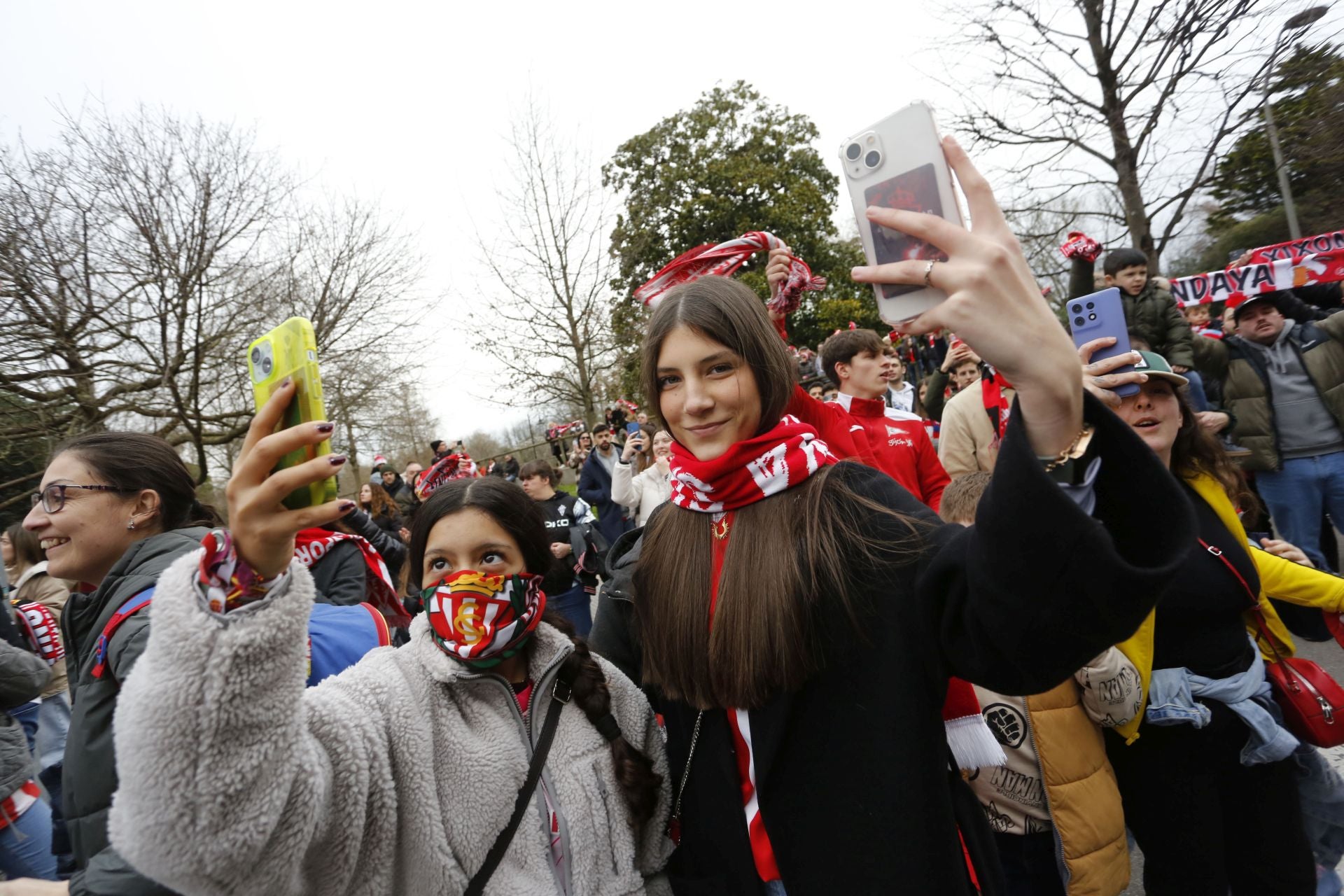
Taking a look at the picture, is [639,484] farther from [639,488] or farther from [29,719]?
[29,719]

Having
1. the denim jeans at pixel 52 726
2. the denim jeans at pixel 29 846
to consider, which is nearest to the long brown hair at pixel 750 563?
the denim jeans at pixel 29 846

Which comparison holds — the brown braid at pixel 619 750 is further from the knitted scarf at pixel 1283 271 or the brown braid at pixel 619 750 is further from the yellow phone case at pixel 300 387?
the knitted scarf at pixel 1283 271

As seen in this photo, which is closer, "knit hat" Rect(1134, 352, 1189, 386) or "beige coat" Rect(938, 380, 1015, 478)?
"knit hat" Rect(1134, 352, 1189, 386)

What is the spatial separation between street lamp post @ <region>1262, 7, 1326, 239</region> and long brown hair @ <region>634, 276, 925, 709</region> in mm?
11138

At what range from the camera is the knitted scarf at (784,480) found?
1.50 meters

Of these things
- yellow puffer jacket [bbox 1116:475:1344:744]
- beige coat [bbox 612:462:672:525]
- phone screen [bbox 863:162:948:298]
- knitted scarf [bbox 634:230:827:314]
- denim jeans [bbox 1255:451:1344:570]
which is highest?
knitted scarf [bbox 634:230:827:314]

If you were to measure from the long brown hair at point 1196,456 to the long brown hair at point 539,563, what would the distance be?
2.05 metres

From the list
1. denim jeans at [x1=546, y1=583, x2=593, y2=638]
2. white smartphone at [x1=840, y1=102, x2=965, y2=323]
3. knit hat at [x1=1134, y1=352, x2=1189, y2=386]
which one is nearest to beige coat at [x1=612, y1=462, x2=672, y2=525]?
denim jeans at [x1=546, y1=583, x2=593, y2=638]

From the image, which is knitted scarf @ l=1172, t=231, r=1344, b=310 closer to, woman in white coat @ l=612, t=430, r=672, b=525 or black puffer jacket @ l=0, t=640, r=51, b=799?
woman in white coat @ l=612, t=430, r=672, b=525

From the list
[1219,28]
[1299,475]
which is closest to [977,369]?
[1299,475]

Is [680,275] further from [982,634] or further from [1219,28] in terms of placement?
[1219,28]

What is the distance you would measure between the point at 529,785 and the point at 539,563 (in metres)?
0.61

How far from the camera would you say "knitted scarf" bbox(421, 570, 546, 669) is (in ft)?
5.16

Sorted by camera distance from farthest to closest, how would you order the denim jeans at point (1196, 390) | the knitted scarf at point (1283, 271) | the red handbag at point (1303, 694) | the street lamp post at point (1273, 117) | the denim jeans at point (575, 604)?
1. the street lamp post at point (1273, 117)
2. the knitted scarf at point (1283, 271)
3. the denim jeans at point (575, 604)
4. the denim jeans at point (1196, 390)
5. the red handbag at point (1303, 694)
